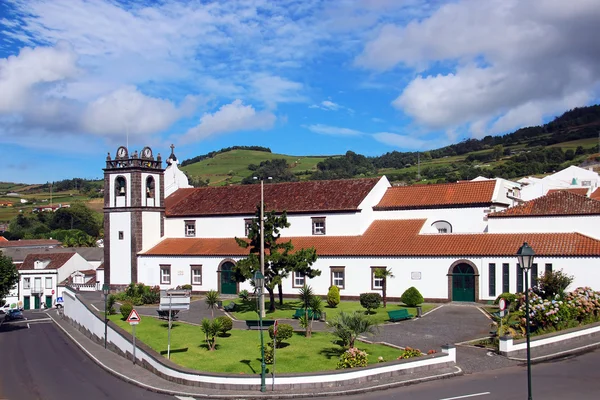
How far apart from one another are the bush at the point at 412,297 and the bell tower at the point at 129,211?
78.6ft

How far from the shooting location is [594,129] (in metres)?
162

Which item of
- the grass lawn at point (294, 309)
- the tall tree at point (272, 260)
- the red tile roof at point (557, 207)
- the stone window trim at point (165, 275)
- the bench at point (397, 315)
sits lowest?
the grass lawn at point (294, 309)

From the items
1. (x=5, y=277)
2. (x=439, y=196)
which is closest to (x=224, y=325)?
(x=439, y=196)

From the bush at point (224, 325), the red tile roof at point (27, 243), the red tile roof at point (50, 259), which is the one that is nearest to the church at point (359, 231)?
the bush at point (224, 325)

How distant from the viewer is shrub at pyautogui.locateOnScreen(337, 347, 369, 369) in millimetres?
22453

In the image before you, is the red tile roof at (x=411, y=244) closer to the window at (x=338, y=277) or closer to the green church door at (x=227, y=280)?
the green church door at (x=227, y=280)

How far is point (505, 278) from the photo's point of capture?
38.0 meters

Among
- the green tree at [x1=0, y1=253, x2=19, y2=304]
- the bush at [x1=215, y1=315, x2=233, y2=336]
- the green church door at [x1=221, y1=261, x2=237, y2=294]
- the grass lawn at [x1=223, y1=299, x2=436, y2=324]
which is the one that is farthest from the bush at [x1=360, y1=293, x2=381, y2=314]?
the green tree at [x1=0, y1=253, x2=19, y2=304]

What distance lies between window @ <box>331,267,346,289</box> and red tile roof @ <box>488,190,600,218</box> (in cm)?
1084

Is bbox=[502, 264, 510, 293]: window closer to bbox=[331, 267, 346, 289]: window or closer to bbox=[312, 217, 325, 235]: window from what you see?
bbox=[331, 267, 346, 289]: window

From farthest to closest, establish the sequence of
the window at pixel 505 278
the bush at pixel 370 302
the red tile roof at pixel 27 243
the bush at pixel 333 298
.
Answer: the red tile roof at pixel 27 243, the bush at pixel 333 298, the window at pixel 505 278, the bush at pixel 370 302

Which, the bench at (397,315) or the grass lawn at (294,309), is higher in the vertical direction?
the bench at (397,315)

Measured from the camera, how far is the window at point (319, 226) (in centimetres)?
4750

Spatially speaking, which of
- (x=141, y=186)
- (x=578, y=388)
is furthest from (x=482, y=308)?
(x=141, y=186)
